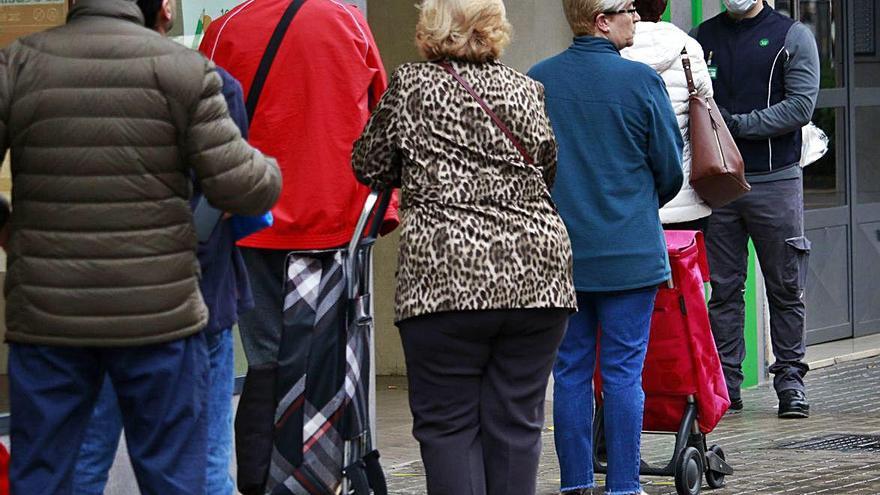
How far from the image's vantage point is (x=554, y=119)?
20.2ft

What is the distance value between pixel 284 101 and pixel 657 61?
208cm

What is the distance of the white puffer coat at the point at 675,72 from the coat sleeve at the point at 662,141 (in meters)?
1.02

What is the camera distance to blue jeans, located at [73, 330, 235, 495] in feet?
15.3

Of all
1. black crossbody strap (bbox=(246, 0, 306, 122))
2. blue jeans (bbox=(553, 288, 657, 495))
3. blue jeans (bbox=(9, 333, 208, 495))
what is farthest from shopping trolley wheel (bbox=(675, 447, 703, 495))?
blue jeans (bbox=(9, 333, 208, 495))

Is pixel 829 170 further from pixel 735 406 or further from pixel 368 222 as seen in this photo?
pixel 368 222

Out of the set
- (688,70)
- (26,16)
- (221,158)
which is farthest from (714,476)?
(221,158)

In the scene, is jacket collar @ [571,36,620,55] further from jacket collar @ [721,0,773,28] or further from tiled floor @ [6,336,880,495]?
jacket collar @ [721,0,773,28]

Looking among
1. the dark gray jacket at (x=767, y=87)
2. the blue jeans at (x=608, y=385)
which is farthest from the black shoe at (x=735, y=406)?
the blue jeans at (x=608, y=385)

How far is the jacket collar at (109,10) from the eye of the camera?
169 inches

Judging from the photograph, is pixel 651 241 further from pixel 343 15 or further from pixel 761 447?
pixel 761 447

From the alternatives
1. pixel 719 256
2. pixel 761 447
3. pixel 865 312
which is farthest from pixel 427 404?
pixel 865 312

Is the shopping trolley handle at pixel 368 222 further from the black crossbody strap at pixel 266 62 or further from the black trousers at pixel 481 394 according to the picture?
the black crossbody strap at pixel 266 62

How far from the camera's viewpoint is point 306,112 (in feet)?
18.7

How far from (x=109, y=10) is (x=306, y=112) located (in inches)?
58.2
